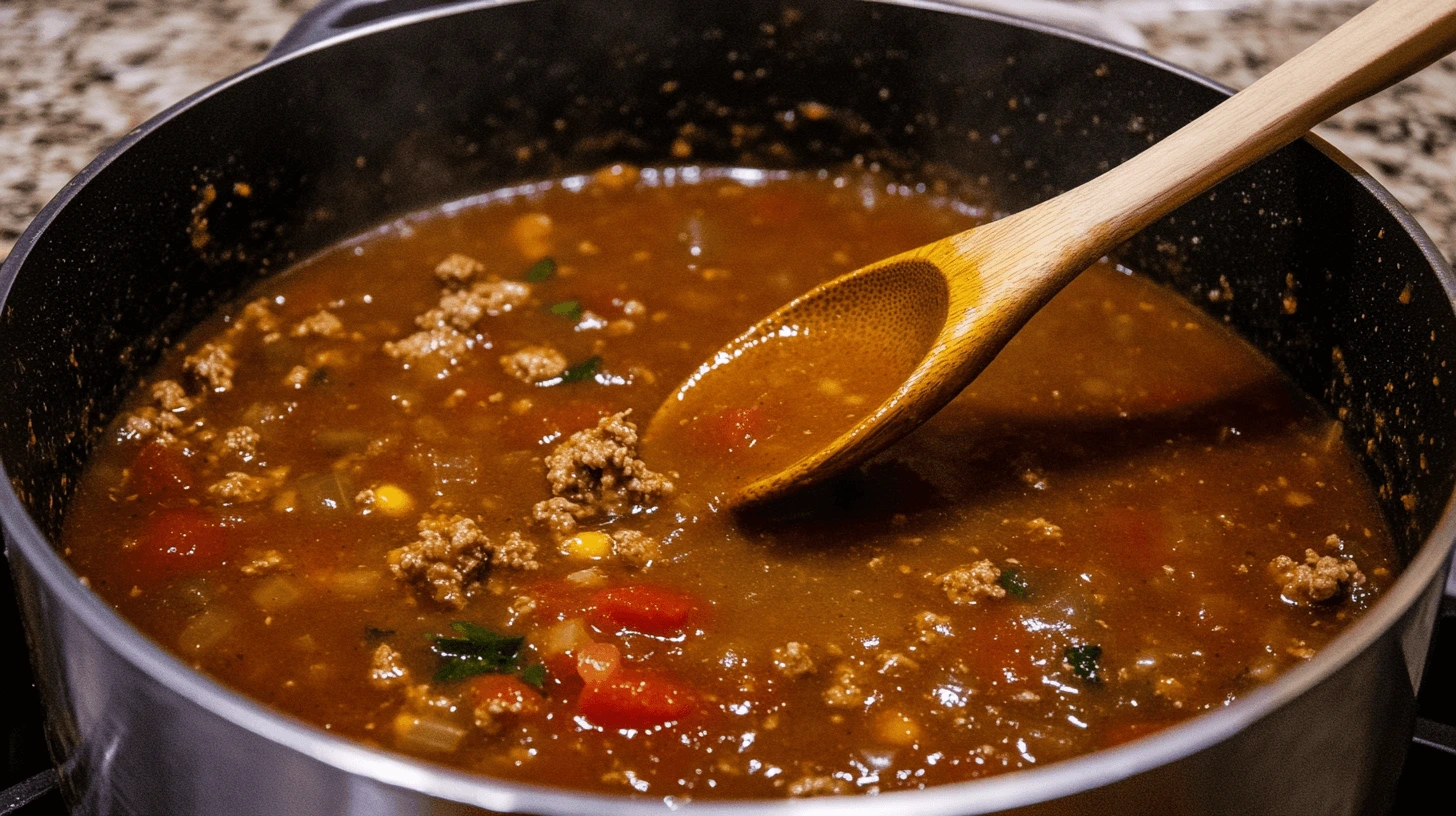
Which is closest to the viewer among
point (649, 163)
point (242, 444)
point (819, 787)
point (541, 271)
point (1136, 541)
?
point (819, 787)

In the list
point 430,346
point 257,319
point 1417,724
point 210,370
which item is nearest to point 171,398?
point 210,370

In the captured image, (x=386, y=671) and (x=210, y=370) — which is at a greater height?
(x=210, y=370)

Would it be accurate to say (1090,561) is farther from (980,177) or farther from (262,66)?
(262,66)

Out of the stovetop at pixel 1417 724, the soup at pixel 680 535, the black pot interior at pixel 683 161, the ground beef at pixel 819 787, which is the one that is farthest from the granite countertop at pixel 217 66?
the ground beef at pixel 819 787

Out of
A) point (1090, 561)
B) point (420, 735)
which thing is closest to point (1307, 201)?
point (1090, 561)

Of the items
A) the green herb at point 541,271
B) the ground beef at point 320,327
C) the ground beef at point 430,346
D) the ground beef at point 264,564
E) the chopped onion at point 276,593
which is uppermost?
the green herb at point 541,271

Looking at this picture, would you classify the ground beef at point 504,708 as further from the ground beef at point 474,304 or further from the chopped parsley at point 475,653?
the ground beef at point 474,304

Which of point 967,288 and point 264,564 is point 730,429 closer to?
point 967,288
